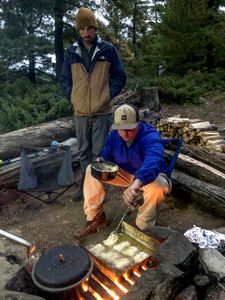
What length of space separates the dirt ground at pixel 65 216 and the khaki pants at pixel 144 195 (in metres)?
0.44

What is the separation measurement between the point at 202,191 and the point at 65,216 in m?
1.79

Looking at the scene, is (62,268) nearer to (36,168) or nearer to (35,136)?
(36,168)

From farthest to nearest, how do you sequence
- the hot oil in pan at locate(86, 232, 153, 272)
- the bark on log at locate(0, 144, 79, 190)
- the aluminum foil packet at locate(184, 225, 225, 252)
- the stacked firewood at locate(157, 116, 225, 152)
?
the stacked firewood at locate(157, 116, 225, 152)
the bark on log at locate(0, 144, 79, 190)
the aluminum foil packet at locate(184, 225, 225, 252)
the hot oil in pan at locate(86, 232, 153, 272)

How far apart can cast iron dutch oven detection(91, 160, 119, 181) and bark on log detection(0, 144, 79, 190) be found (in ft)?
5.70

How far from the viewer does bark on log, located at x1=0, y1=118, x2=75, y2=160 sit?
552 cm

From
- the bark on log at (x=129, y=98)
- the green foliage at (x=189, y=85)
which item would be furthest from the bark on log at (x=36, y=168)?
the green foliage at (x=189, y=85)

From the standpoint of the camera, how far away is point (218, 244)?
10.2 feet

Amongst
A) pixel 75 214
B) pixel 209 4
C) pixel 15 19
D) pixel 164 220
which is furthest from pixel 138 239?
pixel 209 4

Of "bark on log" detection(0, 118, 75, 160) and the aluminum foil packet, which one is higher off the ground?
"bark on log" detection(0, 118, 75, 160)

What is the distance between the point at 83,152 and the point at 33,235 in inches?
49.7

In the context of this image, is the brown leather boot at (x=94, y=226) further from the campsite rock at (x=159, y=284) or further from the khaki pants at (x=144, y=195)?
the campsite rock at (x=159, y=284)

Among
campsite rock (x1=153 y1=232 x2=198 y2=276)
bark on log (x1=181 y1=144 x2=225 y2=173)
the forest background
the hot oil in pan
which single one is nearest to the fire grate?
the hot oil in pan

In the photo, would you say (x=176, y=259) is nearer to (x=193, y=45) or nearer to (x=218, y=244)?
(x=218, y=244)

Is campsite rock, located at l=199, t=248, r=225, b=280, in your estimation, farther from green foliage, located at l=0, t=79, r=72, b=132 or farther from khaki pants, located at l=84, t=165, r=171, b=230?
green foliage, located at l=0, t=79, r=72, b=132
